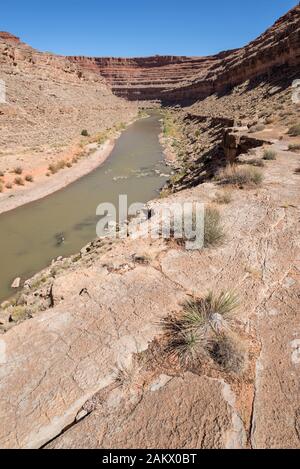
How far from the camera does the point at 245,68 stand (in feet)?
133

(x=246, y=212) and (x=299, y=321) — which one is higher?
(x=246, y=212)

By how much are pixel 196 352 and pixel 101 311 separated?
4.85 feet

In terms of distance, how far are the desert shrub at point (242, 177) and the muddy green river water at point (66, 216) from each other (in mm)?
5409

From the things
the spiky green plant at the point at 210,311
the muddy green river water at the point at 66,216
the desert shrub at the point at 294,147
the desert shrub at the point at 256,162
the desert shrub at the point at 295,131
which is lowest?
the muddy green river water at the point at 66,216

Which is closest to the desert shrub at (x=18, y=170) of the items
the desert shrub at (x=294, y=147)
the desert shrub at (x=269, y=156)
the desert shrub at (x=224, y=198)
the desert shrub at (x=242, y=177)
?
the desert shrub at (x=242, y=177)

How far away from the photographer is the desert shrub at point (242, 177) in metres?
8.43

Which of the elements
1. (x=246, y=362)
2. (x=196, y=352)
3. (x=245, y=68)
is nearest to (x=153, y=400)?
(x=196, y=352)

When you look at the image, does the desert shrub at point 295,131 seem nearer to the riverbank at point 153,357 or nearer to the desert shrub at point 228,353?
the riverbank at point 153,357

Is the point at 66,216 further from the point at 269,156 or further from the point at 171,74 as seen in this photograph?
the point at 171,74

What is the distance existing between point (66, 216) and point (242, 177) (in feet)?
27.2

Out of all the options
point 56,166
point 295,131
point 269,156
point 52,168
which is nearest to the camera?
point 269,156

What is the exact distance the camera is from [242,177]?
8.65m

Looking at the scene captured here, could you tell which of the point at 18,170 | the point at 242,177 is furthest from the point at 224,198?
the point at 18,170
